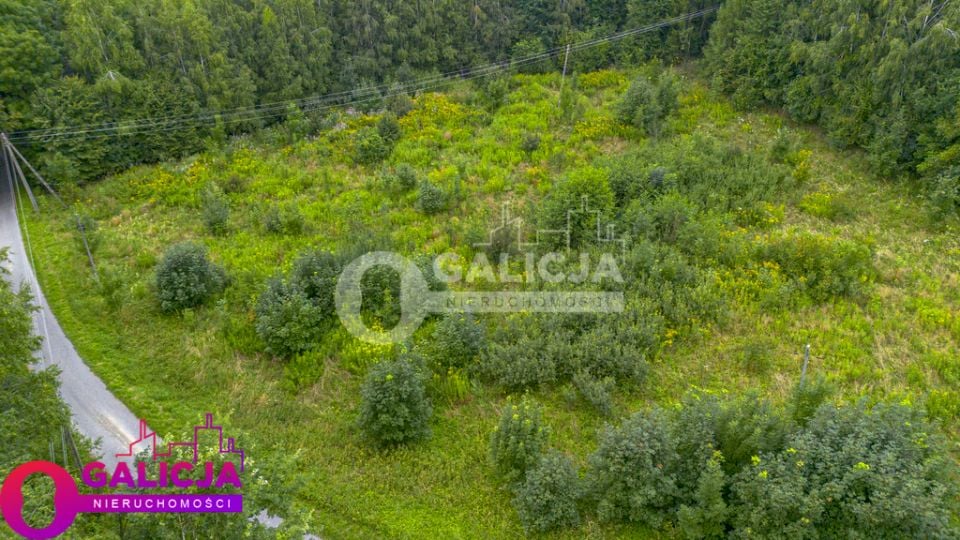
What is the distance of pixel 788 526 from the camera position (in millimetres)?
9695

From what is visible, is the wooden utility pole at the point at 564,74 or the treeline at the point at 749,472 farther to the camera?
the wooden utility pole at the point at 564,74

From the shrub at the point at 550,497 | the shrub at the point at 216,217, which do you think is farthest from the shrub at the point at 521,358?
the shrub at the point at 216,217

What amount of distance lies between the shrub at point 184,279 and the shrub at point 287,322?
2.33 metres

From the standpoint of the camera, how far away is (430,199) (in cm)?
2105

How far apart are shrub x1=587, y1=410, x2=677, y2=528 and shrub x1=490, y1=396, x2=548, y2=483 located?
125 cm

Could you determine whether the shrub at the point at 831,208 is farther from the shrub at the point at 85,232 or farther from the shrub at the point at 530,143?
the shrub at the point at 85,232

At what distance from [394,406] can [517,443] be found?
295 cm

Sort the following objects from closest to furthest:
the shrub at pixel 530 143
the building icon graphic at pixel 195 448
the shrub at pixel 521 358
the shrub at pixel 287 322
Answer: the building icon graphic at pixel 195 448 → the shrub at pixel 521 358 → the shrub at pixel 287 322 → the shrub at pixel 530 143

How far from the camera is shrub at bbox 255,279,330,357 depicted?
15.0 metres

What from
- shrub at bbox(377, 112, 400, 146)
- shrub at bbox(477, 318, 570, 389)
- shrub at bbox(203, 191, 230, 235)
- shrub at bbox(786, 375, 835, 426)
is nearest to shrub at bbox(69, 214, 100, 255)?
shrub at bbox(203, 191, 230, 235)
